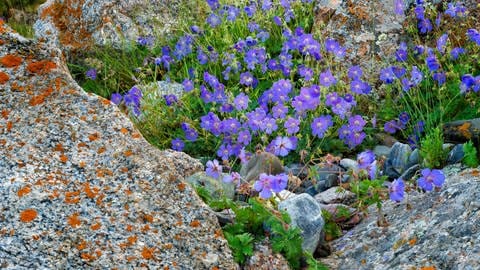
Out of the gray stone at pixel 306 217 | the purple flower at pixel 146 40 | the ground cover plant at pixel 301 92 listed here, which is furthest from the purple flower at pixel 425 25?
the gray stone at pixel 306 217

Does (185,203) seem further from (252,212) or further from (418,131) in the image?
(418,131)

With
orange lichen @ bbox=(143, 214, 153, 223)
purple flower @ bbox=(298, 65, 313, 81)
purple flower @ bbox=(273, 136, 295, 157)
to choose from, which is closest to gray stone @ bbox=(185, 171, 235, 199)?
purple flower @ bbox=(273, 136, 295, 157)

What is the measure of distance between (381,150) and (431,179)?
65.0 inches

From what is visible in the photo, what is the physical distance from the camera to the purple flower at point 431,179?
2.68 meters

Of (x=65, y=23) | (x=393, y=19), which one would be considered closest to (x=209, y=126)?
(x=393, y=19)

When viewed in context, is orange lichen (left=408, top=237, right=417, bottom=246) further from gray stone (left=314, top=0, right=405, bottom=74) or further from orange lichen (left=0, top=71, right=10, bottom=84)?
gray stone (left=314, top=0, right=405, bottom=74)

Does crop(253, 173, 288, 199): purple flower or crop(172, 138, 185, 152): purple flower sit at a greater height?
crop(253, 173, 288, 199): purple flower

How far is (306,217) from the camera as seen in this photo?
262 centimetres

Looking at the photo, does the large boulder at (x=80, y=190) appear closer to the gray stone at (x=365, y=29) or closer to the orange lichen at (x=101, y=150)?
the orange lichen at (x=101, y=150)

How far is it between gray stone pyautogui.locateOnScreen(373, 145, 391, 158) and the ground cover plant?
0.07 meters

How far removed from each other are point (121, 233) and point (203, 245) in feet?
0.88

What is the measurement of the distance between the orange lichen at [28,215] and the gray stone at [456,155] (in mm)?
2089

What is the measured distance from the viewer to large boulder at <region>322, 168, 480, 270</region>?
7.48 feet

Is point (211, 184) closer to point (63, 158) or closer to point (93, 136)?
point (93, 136)
